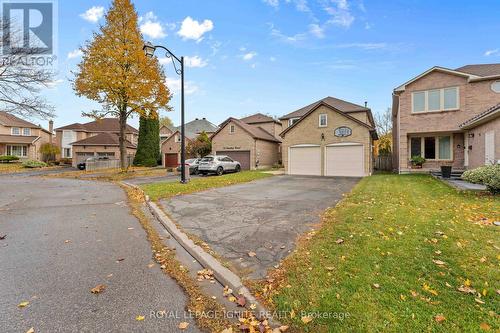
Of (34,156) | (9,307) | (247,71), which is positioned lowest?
(9,307)

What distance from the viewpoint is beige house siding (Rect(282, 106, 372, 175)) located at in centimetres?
1909

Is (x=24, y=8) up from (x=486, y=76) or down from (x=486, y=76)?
up


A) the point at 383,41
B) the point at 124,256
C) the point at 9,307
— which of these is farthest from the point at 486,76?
the point at 9,307

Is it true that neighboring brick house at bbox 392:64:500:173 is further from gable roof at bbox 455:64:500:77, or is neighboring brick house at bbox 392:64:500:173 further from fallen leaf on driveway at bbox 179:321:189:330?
fallen leaf on driveway at bbox 179:321:189:330

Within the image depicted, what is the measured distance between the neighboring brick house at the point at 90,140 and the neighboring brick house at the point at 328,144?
78.1ft

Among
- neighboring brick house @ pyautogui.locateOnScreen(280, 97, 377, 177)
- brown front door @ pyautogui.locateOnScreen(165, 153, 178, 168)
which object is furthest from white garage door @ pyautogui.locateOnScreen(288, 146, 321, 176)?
brown front door @ pyautogui.locateOnScreen(165, 153, 178, 168)

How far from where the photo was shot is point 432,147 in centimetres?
1859

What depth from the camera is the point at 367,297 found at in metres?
2.72

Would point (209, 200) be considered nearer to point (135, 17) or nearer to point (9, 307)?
point (9, 307)

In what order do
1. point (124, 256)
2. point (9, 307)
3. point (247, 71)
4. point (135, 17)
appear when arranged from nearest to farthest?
point (9, 307), point (124, 256), point (135, 17), point (247, 71)

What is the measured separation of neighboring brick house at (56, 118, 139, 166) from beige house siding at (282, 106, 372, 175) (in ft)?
77.5

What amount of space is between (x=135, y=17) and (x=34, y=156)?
34.0 meters

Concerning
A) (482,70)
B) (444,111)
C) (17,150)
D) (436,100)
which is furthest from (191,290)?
(17,150)

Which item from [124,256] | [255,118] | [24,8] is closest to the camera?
[124,256]
